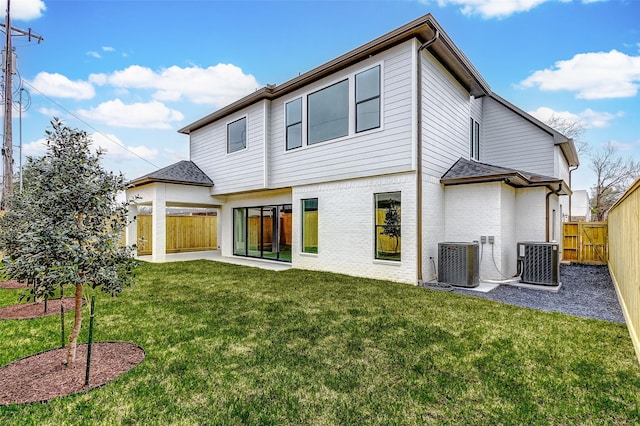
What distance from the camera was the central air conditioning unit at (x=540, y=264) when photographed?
24.8 ft

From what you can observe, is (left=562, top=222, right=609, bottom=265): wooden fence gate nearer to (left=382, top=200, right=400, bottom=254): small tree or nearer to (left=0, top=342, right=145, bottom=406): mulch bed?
(left=382, top=200, right=400, bottom=254): small tree

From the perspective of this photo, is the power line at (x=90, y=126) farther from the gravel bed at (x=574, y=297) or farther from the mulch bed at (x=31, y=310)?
the gravel bed at (x=574, y=297)

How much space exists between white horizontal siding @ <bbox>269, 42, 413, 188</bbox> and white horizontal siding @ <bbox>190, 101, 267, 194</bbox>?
3.57ft

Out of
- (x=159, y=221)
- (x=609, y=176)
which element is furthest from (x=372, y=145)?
(x=609, y=176)

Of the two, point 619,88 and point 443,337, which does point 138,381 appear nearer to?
point 443,337

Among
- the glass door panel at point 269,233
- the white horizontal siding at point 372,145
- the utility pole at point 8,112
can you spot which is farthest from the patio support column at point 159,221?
the white horizontal siding at point 372,145

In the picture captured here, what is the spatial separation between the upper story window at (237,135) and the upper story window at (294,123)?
2.24m

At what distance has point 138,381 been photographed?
3059 millimetres

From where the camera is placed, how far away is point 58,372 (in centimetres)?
325

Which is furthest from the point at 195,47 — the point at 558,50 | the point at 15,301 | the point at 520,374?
the point at 558,50

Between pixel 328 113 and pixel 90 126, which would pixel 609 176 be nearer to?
pixel 328 113

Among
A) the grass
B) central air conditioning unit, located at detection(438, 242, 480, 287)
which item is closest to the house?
central air conditioning unit, located at detection(438, 242, 480, 287)

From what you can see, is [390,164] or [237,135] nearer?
[390,164]

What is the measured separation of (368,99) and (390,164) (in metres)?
1.95
